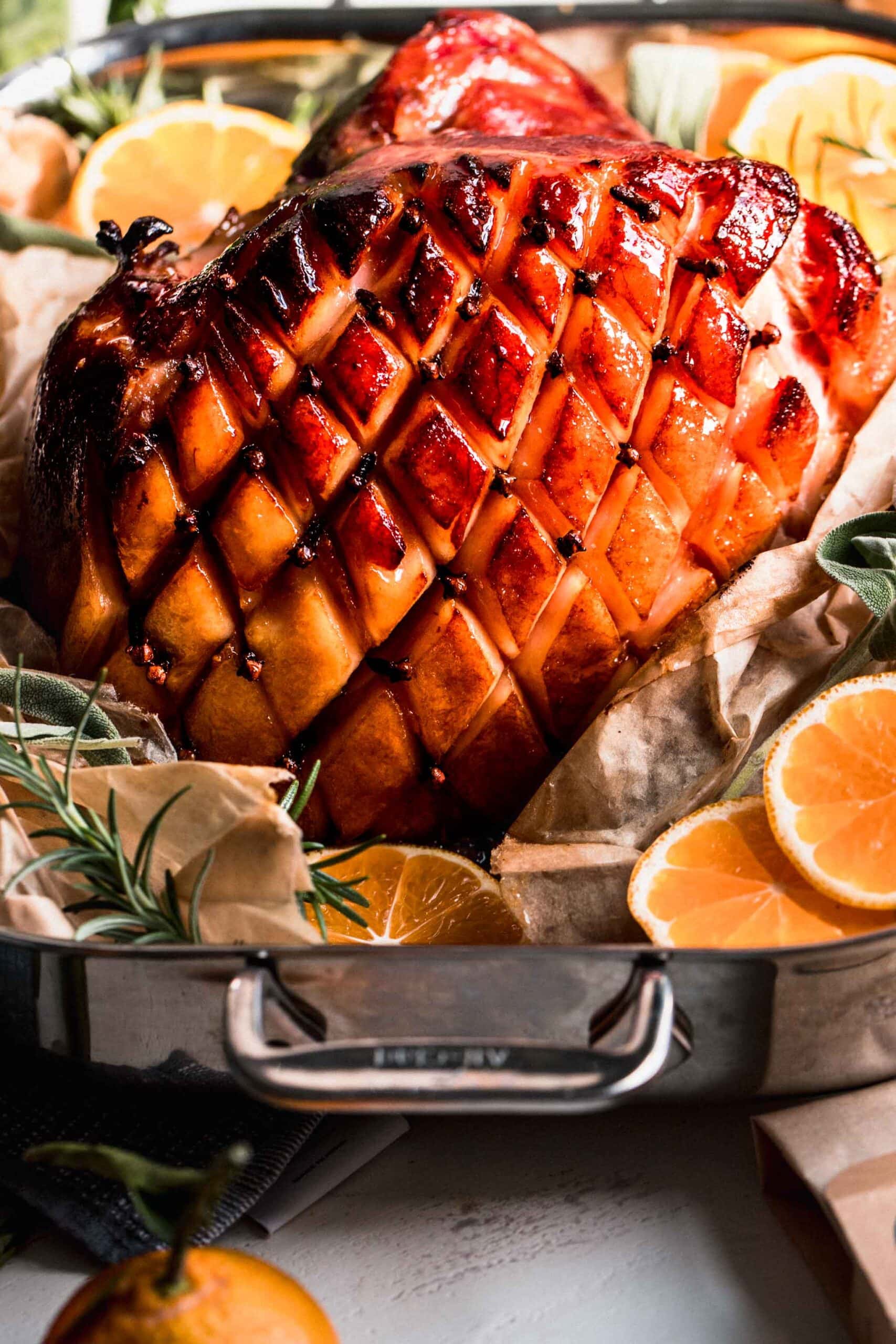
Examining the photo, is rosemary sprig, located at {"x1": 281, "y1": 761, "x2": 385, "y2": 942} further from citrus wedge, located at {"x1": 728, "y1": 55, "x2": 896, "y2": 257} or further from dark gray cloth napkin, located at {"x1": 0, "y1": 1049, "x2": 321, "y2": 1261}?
citrus wedge, located at {"x1": 728, "y1": 55, "x2": 896, "y2": 257}

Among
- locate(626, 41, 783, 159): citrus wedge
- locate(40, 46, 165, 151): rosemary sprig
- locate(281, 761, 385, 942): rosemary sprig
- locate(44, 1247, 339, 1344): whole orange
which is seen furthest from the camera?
locate(40, 46, 165, 151): rosemary sprig

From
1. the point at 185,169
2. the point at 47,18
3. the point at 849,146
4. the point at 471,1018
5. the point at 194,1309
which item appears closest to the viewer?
the point at 194,1309

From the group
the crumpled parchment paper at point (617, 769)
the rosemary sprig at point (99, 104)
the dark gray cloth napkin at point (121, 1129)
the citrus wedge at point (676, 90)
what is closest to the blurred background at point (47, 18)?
the rosemary sprig at point (99, 104)

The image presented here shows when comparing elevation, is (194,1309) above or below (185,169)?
below

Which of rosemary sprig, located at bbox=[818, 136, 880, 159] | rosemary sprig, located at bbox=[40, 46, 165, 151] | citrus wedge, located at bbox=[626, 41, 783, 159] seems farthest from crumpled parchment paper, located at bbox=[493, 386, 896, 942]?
rosemary sprig, located at bbox=[40, 46, 165, 151]

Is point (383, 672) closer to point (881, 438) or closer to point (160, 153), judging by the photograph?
point (881, 438)

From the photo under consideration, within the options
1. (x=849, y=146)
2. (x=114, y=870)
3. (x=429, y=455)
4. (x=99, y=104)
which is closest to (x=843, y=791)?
(x=429, y=455)

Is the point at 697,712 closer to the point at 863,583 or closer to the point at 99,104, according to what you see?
the point at 863,583
